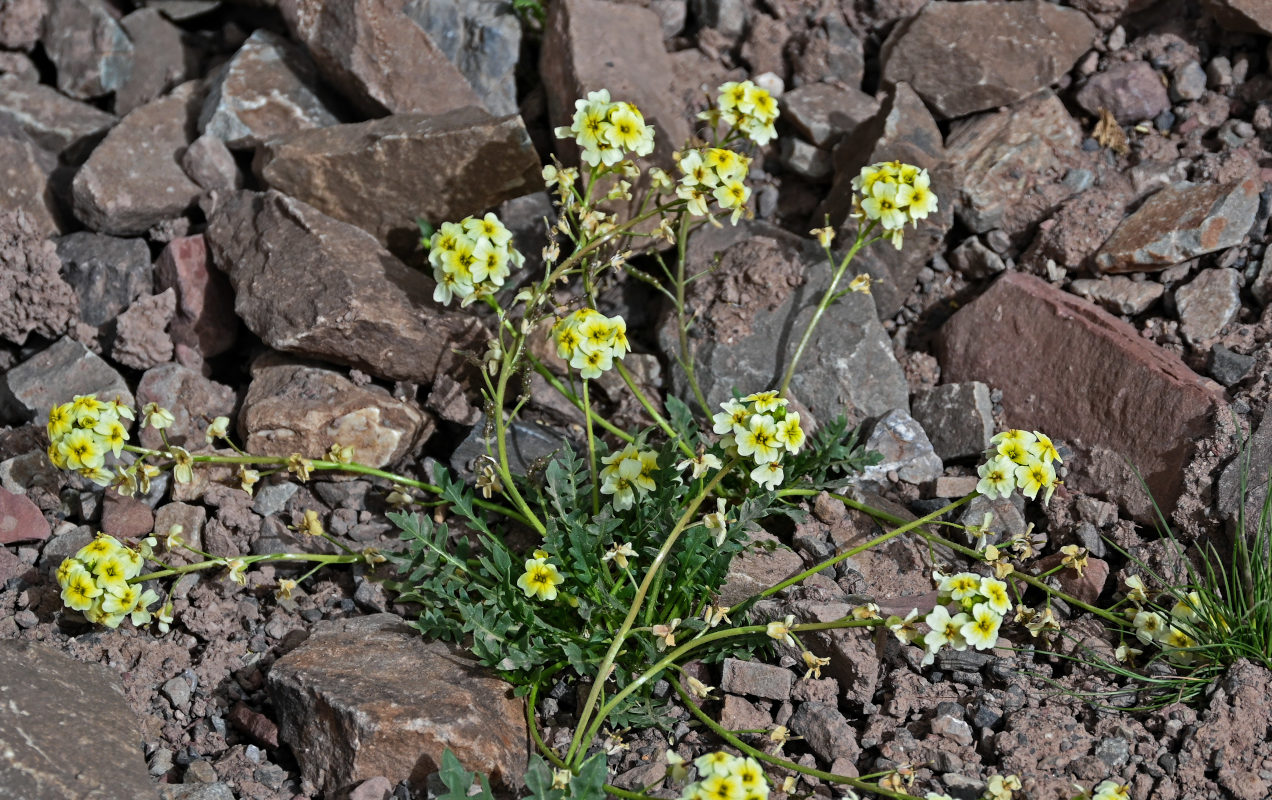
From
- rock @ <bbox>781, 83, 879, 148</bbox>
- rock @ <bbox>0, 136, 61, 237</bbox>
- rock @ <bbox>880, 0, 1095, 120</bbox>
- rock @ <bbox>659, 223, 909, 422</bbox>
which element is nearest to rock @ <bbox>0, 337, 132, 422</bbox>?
rock @ <bbox>0, 136, 61, 237</bbox>

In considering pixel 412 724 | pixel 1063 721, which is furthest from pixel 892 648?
pixel 412 724

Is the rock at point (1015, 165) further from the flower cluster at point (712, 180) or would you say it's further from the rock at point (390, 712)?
the rock at point (390, 712)

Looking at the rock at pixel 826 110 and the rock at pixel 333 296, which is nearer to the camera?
the rock at pixel 333 296

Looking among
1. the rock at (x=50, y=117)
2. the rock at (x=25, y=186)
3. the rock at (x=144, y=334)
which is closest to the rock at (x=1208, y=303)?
the rock at (x=144, y=334)

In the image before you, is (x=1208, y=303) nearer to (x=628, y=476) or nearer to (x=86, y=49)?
(x=628, y=476)

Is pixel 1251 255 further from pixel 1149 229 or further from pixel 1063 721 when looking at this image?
pixel 1063 721

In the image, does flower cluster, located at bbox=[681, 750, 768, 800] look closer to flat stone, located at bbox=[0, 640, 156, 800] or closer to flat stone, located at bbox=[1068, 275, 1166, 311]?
flat stone, located at bbox=[0, 640, 156, 800]
